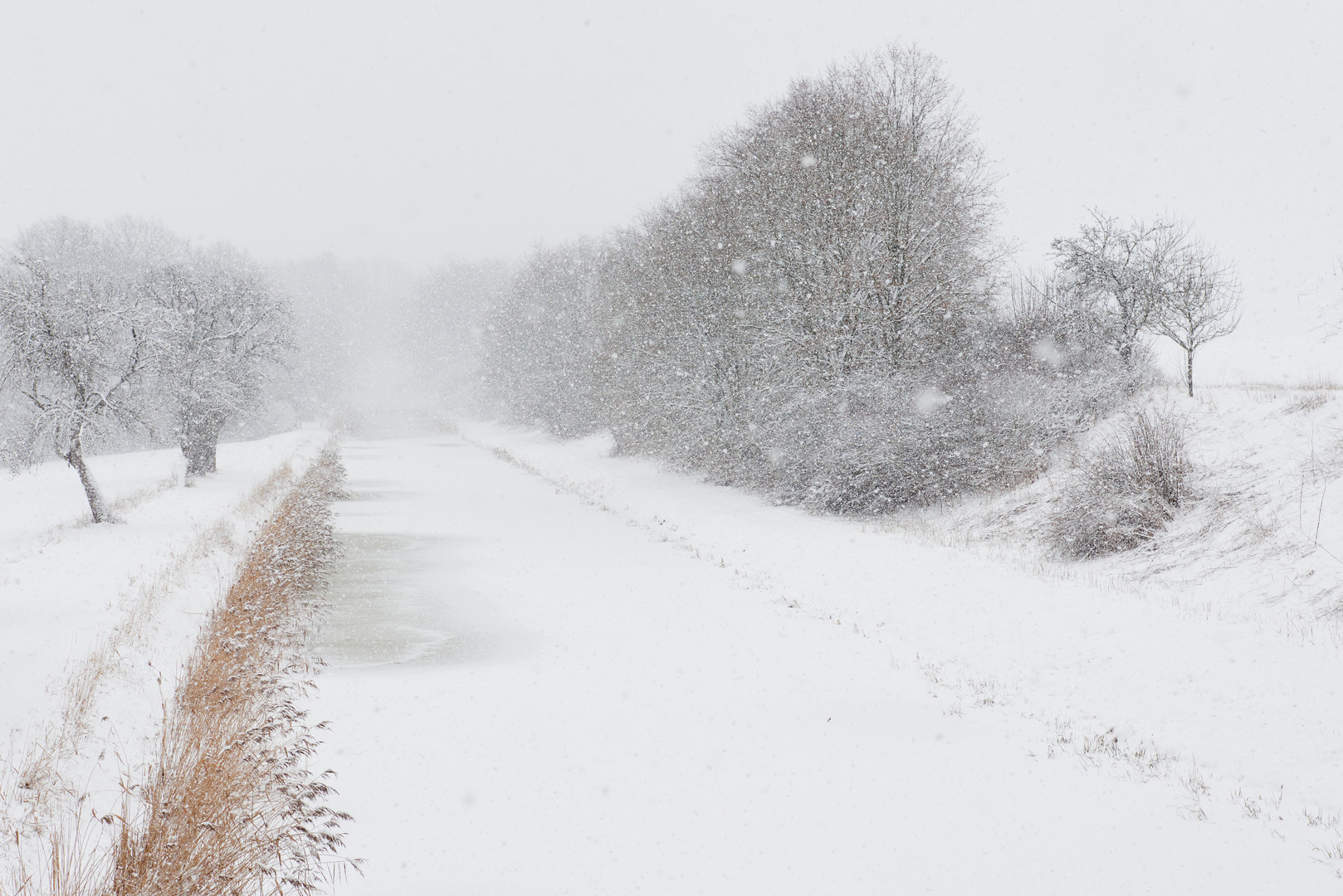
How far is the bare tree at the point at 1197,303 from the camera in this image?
17109 millimetres

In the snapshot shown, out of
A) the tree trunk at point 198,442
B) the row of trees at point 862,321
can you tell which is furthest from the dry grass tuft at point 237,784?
the tree trunk at point 198,442

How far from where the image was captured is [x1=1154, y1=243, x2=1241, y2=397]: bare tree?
17.1 m

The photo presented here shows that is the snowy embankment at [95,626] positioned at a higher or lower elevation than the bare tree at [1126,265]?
lower

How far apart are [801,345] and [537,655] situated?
14.0m

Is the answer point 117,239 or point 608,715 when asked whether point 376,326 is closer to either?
point 117,239

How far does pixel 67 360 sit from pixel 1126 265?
2355cm

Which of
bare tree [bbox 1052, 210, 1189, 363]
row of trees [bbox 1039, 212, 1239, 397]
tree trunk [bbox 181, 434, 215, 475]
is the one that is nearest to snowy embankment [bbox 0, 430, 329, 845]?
tree trunk [bbox 181, 434, 215, 475]

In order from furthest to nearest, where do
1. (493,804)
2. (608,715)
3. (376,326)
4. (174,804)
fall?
(376,326), (608,715), (493,804), (174,804)

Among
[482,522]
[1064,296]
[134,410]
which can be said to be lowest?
[482,522]

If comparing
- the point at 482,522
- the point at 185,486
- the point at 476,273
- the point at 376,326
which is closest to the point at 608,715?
the point at 482,522

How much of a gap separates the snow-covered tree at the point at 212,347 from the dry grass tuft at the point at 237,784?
18.4 m

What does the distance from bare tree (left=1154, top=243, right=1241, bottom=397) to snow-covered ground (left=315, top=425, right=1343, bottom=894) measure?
8.60m

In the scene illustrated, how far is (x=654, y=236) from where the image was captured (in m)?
29.6

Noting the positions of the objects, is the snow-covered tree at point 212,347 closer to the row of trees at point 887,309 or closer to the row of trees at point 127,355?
the row of trees at point 127,355
